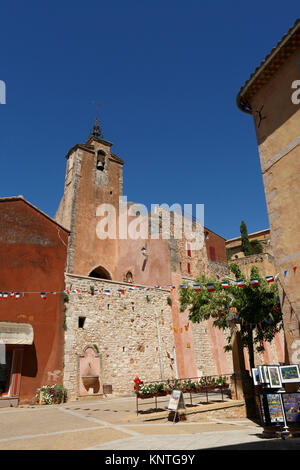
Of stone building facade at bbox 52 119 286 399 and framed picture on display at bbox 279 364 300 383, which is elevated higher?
stone building facade at bbox 52 119 286 399

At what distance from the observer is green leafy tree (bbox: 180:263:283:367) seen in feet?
40.7

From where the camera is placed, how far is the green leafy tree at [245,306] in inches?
488

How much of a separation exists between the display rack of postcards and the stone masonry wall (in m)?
11.4

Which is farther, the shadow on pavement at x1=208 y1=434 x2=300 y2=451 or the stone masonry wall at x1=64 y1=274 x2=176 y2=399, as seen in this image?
the stone masonry wall at x1=64 y1=274 x2=176 y2=399

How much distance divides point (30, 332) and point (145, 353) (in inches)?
274

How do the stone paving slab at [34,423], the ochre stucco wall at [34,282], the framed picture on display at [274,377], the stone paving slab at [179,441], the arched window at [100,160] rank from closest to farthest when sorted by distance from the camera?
the stone paving slab at [179,441] → the framed picture on display at [274,377] → the stone paving slab at [34,423] → the ochre stucco wall at [34,282] → the arched window at [100,160]

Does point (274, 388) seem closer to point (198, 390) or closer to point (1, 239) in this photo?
point (198, 390)

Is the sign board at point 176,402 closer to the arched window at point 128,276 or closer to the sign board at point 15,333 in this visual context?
the sign board at point 15,333

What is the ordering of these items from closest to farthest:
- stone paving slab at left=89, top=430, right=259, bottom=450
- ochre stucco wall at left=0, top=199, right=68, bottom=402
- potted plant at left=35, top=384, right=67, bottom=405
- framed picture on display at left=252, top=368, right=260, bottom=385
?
stone paving slab at left=89, top=430, right=259, bottom=450, framed picture on display at left=252, top=368, right=260, bottom=385, potted plant at left=35, top=384, right=67, bottom=405, ochre stucco wall at left=0, top=199, right=68, bottom=402

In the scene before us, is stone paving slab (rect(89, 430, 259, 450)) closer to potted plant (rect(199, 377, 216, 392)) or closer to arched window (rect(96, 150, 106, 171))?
potted plant (rect(199, 377, 216, 392))

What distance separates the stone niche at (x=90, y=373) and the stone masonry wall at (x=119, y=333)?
0.21m

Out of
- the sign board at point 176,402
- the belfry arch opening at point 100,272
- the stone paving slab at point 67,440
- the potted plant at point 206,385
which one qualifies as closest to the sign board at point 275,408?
the stone paving slab at point 67,440

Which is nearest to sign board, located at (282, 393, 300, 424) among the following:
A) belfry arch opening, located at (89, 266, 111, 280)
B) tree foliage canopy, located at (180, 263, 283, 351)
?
tree foliage canopy, located at (180, 263, 283, 351)
